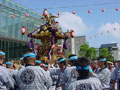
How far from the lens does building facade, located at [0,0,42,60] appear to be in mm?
26314

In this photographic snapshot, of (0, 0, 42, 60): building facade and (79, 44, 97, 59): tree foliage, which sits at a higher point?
(0, 0, 42, 60): building facade

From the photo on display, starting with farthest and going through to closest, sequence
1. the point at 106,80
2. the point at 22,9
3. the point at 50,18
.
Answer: the point at 22,9, the point at 50,18, the point at 106,80

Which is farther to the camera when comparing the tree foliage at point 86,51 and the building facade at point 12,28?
the tree foliage at point 86,51

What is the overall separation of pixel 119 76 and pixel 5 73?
12.4ft

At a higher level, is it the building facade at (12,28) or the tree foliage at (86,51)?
Answer: the building facade at (12,28)

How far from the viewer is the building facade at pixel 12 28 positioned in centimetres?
2631

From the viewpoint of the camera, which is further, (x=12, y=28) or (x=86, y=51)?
(x=86, y=51)

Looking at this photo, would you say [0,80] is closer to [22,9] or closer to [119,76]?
[119,76]

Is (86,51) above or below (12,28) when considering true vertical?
below

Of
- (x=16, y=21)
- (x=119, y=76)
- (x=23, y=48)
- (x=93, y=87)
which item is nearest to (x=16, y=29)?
(x=16, y=21)

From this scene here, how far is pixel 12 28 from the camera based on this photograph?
28094mm

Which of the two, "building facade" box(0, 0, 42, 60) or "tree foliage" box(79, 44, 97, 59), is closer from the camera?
"building facade" box(0, 0, 42, 60)

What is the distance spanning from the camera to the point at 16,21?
2877 cm

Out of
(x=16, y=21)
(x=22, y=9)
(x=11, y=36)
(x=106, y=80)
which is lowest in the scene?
(x=106, y=80)
